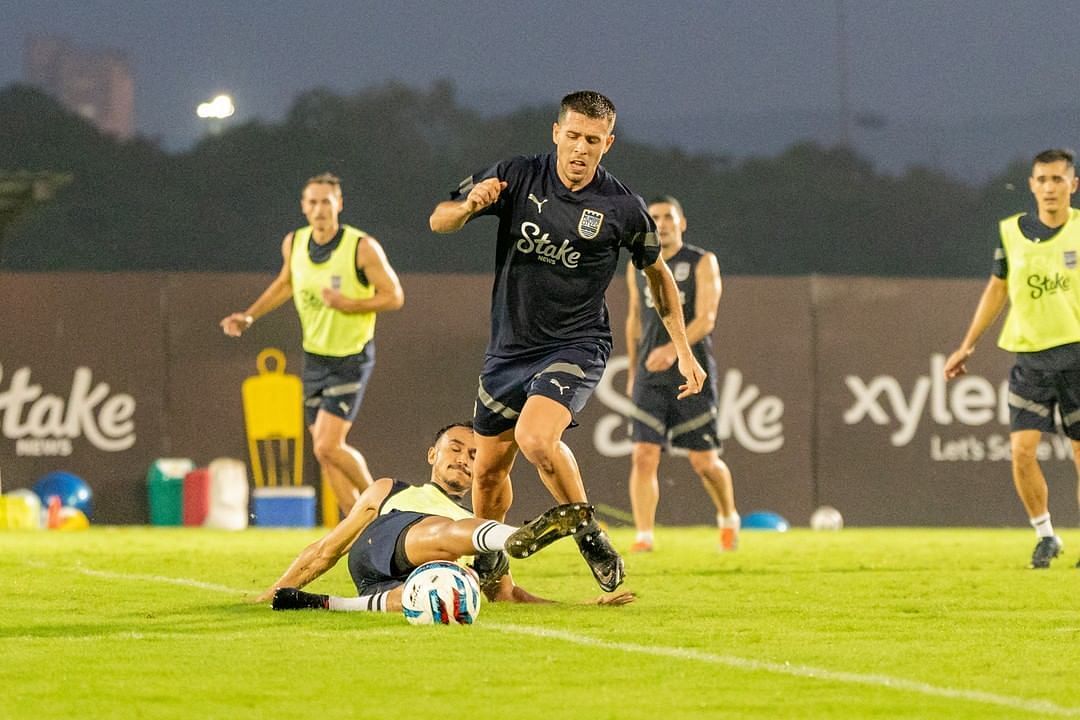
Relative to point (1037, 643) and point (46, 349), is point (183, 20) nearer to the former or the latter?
point (46, 349)

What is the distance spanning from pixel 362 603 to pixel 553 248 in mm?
1774

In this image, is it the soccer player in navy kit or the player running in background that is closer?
A: the soccer player in navy kit

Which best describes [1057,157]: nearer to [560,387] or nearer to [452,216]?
[560,387]

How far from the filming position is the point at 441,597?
8250 mm

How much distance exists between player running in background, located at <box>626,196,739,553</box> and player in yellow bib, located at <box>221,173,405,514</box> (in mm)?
1915

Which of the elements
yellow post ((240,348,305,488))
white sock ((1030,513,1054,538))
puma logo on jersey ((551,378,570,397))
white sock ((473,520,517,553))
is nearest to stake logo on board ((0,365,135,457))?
yellow post ((240,348,305,488))

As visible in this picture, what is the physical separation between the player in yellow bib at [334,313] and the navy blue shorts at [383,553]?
5.05 m

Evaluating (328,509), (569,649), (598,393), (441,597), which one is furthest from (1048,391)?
(328,509)

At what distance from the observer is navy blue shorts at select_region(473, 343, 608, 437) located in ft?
30.0

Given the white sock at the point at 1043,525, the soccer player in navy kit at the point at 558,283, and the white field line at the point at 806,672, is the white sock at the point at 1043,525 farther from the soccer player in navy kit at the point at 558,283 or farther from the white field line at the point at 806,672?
the white field line at the point at 806,672

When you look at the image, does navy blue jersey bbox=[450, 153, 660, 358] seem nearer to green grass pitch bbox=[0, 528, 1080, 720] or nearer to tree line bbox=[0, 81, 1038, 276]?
green grass pitch bbox=[0, 528, 1080, 720]

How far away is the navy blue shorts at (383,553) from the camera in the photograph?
8805mm

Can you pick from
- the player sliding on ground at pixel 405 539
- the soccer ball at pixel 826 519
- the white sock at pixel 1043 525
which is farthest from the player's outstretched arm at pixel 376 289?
the soccer ball at pixel 826 519

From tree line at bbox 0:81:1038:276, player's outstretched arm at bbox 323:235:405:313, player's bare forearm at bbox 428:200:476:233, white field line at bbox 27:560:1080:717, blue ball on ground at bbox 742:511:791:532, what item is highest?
tree line at bbox 0:81:1038:276
